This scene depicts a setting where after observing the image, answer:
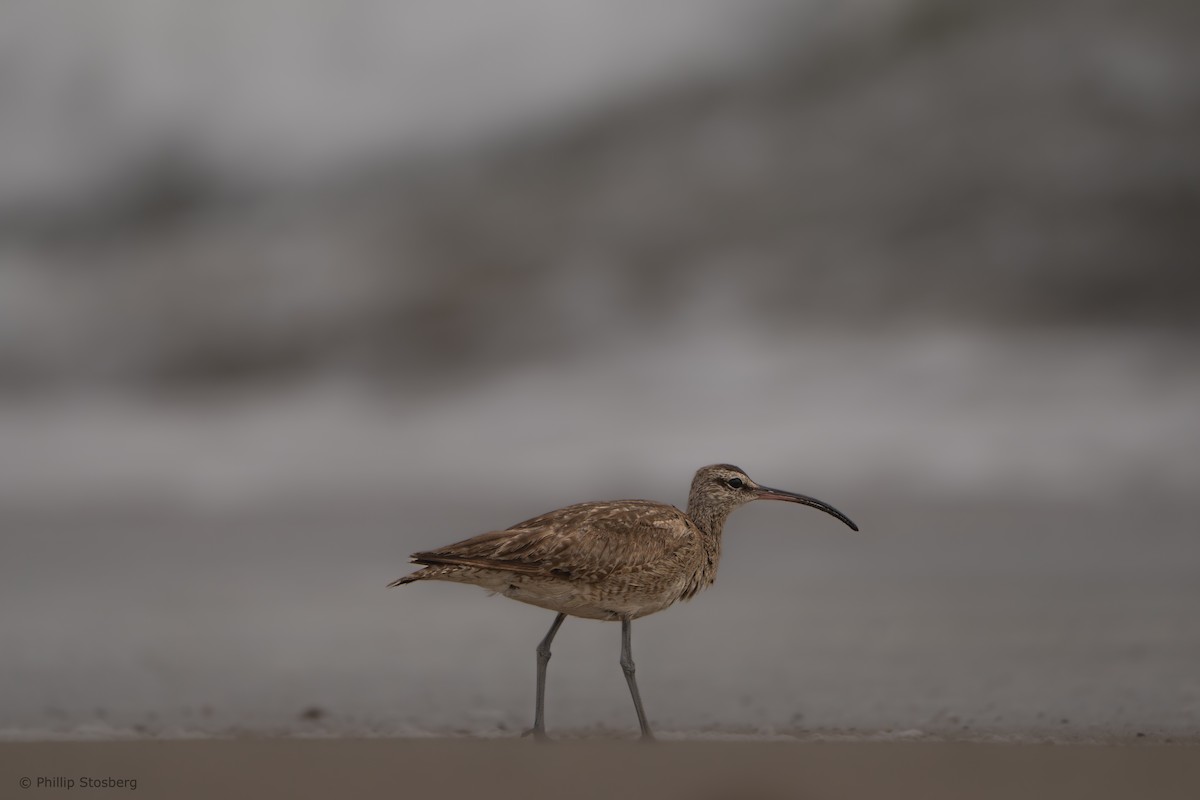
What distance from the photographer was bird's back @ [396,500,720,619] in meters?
4.87

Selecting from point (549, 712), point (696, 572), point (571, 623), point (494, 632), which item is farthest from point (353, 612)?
point (696, 572)

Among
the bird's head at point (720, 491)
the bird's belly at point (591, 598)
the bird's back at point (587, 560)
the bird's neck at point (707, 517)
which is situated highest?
the bird's head at point (720, 491)

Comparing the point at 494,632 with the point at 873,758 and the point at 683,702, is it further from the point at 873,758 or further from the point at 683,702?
the point at 873,758

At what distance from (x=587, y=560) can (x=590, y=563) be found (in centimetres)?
1

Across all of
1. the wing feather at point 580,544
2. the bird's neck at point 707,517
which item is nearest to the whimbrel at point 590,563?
the wing feather at point 580,544

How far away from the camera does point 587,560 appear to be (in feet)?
16.3

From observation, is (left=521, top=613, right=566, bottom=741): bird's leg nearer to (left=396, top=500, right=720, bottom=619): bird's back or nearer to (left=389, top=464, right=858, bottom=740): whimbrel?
(left=389, top=464, right=858, bottom=740): whimbrel

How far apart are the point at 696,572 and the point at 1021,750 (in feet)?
4.34

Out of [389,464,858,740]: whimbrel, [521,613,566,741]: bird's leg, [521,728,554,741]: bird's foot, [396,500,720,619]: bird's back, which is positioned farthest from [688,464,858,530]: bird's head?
[521,728,554,741]: bird's foot

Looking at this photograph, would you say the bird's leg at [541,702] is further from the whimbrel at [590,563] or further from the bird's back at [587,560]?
the bird's back at [587,560]

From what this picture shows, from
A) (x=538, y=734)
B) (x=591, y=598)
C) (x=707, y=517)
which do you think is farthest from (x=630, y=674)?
(x=707, y=517)

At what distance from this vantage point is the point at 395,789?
150 inches

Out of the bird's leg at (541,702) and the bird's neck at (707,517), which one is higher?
the bird's neck at (707,517)

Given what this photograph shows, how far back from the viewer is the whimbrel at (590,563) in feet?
16.0
